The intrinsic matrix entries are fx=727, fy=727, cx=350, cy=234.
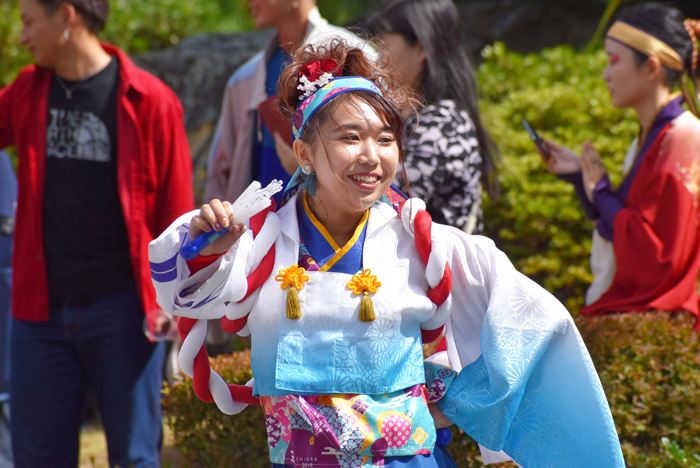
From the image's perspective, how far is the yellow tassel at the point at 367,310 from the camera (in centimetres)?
181

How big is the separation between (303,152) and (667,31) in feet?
7.56

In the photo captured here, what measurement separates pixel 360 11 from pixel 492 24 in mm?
1610

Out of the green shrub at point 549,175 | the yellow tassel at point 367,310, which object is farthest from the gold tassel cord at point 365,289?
the green shrub at point 549,175

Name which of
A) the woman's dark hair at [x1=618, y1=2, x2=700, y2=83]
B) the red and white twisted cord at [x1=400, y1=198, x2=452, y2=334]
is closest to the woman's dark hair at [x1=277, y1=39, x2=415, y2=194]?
the red and white twisted cord at [x1=400, y1=198, x2=452, y2=334]

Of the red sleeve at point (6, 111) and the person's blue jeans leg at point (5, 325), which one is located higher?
the red sleeve at point (6, 111)

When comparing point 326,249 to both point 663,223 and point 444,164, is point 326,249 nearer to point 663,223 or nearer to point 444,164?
point 444,164

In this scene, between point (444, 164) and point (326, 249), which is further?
point (444, 164)

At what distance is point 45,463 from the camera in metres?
3.02

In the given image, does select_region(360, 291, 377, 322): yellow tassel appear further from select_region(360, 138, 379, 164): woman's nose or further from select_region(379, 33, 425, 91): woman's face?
select_region(379, 33, 425, 91): woman's face

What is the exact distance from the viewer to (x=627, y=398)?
3070 mm

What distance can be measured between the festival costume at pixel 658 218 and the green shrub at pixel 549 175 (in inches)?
56.5

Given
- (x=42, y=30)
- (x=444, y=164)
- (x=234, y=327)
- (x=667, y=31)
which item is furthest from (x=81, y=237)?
(x=667, y=31)

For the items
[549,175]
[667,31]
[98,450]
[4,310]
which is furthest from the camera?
[549,175]

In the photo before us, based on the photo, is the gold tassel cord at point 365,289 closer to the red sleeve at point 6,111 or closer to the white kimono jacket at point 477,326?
the white kimono jacket at point 477,326
